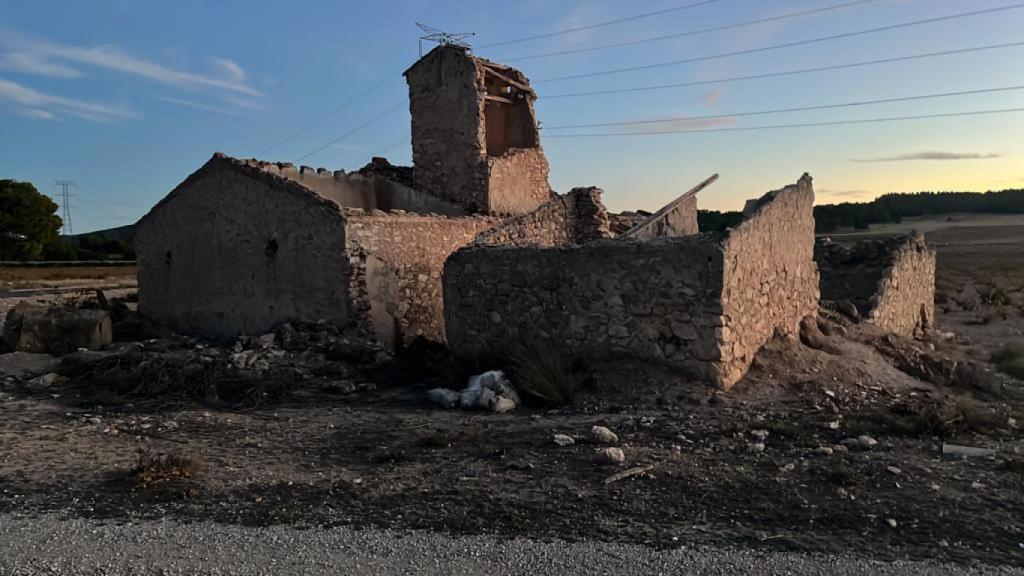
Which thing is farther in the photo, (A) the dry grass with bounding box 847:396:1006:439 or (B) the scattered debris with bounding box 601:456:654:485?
(A) the dry grass with bounding box 847:396:1006:439

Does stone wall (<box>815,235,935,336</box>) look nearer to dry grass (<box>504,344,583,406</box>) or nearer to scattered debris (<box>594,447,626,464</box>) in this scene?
dry grass (<box>504,344,583,406</box>)

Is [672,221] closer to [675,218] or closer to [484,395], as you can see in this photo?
[675,218]

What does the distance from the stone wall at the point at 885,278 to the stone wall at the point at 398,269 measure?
754cm

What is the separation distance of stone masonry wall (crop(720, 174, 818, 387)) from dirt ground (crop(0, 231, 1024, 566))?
34 centimetres

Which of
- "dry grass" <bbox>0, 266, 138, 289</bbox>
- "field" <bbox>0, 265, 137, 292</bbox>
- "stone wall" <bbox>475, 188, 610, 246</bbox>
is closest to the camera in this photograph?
"stone wall" <bbox>475, 188, 610, 246</bbox>

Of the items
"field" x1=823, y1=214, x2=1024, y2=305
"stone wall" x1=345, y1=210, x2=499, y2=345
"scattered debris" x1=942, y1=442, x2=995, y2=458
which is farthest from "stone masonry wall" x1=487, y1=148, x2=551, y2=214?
"scattered debris" x1=942, y1=442, x2=995, y2=458

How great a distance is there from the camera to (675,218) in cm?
1135

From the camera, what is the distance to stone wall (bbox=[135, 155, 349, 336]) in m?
12.4

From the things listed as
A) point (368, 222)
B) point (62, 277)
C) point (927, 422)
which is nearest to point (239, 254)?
point (368, 222)

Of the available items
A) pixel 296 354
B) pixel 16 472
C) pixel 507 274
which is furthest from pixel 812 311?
pixel 16 472

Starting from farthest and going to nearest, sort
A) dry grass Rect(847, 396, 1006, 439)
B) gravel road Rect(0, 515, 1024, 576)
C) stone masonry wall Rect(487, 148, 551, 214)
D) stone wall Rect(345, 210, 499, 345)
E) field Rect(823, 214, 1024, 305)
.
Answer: field Rect(823, 214, 1024, 305) → stone masonry wall Rect(487, 148, 551, 214) → stone wall Rect(345, 210, 499, 345) → dry grass Rect(847, 396, 1006, 439) → gravel road Rect(0, 515, 1024, 576)

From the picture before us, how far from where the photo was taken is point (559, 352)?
8633mm

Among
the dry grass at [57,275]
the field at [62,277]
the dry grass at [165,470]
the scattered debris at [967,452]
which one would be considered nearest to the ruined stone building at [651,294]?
the scattered debris at [967,452]

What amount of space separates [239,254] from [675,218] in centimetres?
824
